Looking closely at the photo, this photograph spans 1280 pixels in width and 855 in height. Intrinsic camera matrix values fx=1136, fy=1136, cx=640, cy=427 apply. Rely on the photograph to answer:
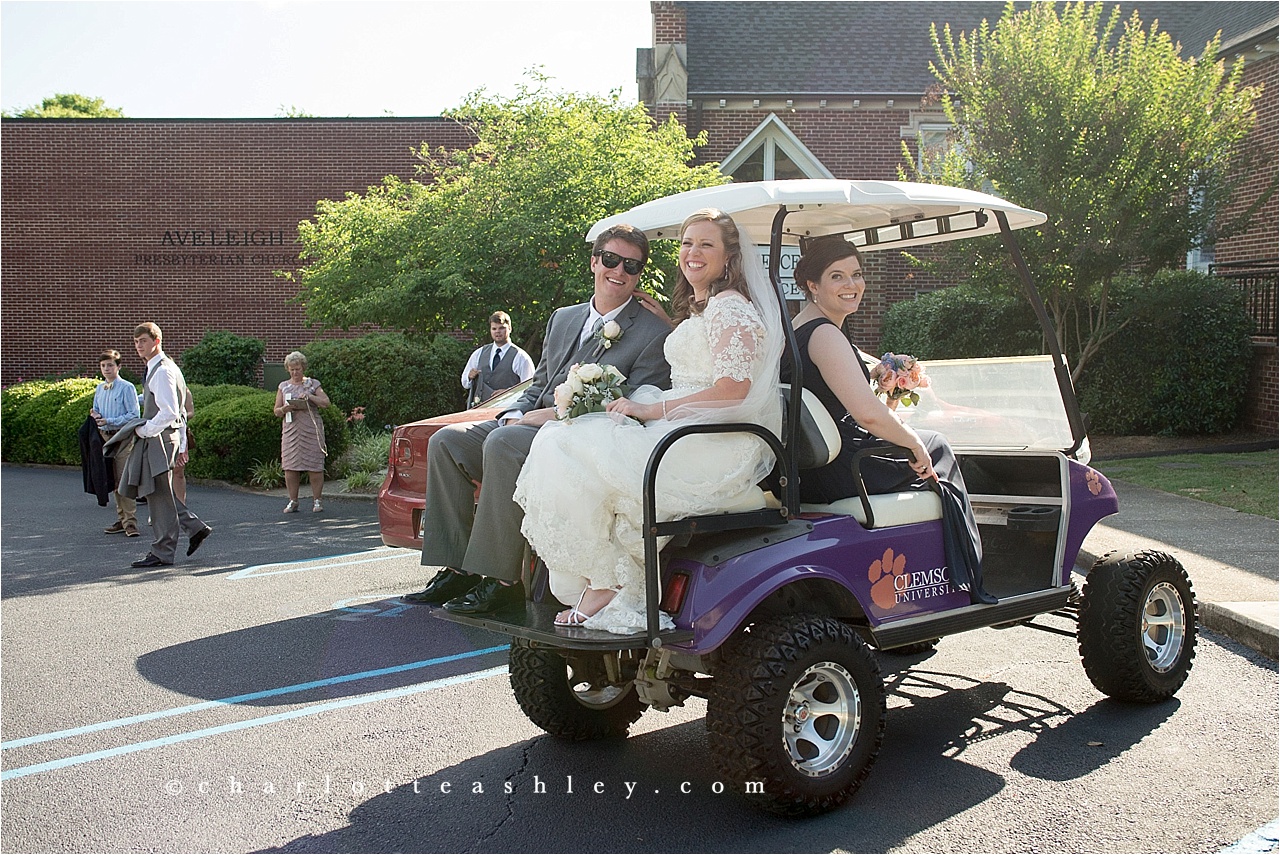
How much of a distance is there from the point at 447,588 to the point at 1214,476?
10775mm

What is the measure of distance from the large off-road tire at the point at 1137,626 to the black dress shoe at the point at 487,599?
2604mm

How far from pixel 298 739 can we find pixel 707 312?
2.63 meters

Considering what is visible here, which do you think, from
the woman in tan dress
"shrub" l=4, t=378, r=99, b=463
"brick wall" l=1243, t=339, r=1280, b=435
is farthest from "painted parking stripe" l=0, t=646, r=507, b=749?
"shrub" l=4, t=378, r=99, b=463

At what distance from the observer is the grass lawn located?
1106cm

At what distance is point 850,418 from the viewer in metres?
4.66

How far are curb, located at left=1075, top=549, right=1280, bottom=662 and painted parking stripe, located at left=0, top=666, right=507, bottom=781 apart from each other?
3.39 m

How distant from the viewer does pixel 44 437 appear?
19.5 metres

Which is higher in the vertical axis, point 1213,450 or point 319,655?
point 1213,450

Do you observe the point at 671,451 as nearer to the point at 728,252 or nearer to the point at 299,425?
the point at 728,252

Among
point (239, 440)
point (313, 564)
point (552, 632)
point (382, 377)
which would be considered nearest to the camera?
point (552, 632)

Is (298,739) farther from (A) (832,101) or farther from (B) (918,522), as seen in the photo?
(A) (832,101)

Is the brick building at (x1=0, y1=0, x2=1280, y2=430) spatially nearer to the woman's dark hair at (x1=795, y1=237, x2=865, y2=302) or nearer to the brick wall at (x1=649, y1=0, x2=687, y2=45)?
the brick wall at (x1=649, y1=0, x2=687, y2=45)

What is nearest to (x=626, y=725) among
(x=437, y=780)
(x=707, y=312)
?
(x=437, y=780)

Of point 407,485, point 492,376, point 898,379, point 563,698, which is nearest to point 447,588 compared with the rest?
point 563,698
